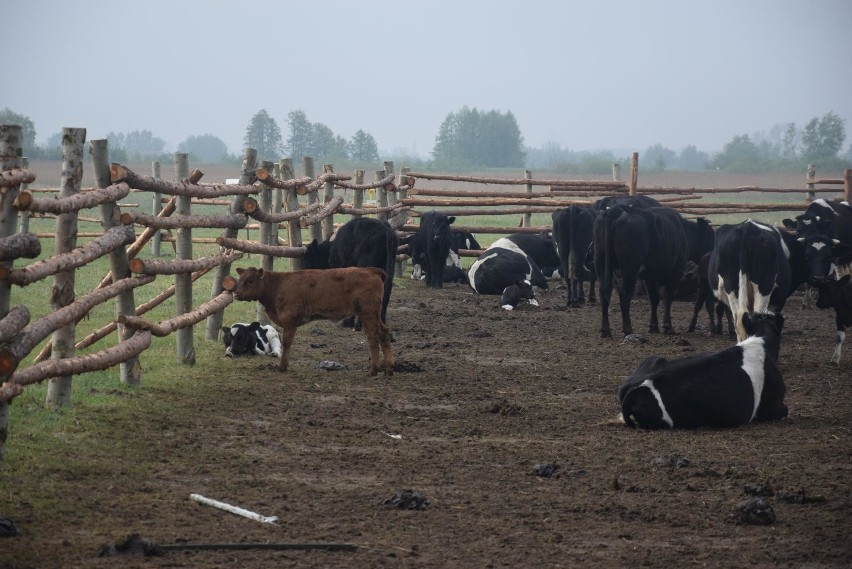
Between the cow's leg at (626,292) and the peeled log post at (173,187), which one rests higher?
the peeled log post at (173,187)

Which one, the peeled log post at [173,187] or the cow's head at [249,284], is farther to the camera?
the cow's head at [249,284]

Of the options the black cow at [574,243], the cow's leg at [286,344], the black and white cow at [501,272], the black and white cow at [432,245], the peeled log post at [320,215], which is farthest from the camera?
the black and white cow at [432,245]

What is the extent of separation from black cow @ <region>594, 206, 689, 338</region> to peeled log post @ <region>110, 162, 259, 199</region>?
488cm

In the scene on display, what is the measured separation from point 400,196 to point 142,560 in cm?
1730

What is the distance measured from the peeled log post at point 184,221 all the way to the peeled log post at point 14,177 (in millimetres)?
1736

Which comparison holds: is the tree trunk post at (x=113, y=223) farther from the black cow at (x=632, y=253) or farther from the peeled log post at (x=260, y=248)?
the black cow at (x=632, y=253)

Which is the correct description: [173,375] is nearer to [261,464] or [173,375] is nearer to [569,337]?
[261,464]

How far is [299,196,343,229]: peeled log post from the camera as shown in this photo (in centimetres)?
1431

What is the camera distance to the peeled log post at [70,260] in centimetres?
607

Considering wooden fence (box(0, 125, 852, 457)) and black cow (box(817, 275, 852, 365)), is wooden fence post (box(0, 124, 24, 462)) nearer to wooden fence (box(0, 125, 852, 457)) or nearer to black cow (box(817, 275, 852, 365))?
wooden fence (box(0, 125, 852, 457))

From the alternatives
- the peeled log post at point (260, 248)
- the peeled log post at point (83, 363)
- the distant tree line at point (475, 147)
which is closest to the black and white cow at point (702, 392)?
the peeled log post at point (83, 363)

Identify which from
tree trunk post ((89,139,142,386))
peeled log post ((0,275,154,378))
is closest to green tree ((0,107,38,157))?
tree trunk post ((89,139,142,386))

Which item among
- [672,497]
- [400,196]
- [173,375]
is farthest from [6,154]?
[400,196]

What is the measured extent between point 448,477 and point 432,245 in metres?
13.0
